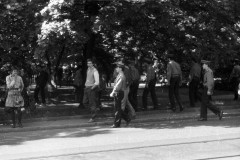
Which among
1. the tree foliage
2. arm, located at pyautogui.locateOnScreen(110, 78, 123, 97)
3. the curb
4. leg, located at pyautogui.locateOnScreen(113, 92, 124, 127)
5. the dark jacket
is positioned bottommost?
the curb

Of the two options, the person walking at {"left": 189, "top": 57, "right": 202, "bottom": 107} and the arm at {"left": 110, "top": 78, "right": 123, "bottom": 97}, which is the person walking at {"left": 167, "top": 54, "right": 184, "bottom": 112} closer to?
the person walking at {"left": 189, "top": 57, "right": 202, "bottom": 107}

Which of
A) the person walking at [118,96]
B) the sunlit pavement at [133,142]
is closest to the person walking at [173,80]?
the sunlit pavement at [133,142]

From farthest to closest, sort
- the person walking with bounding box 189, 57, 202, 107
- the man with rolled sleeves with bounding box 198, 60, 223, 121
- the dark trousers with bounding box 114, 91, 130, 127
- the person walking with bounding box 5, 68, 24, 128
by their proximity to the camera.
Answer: the person walking with bounding box 189, 57, 202, 107 < the man with rolled sleeves with bounding box 198, 60, 223, 121 < the person walking with bounding box 5, 68, 24, 128 < the dark trousers with bounding box 114, 91, 130, 127

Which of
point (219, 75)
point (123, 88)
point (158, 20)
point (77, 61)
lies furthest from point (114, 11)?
point (219, 75)

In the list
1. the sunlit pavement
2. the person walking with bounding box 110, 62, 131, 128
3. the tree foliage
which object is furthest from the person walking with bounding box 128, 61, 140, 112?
the person walking with bounding box 110, 62, 131, 128

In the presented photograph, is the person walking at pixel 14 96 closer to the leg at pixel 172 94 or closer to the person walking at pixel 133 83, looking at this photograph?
the person walking at pixel 133 83

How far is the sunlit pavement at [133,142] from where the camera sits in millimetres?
7508

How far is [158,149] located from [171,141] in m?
0.85

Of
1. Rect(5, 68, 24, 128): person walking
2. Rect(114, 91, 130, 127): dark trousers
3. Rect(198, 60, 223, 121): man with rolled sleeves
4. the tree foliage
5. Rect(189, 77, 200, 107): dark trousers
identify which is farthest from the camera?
Rect(189, 77, 200, 107): dark trousers

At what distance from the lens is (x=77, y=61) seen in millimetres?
23828

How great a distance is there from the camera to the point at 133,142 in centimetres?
870

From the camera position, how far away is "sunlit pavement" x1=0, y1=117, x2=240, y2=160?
7.51m

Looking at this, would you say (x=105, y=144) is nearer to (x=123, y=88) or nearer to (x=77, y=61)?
(x=123, y=88)

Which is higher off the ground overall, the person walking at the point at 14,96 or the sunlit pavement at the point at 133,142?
the person walking at the point at 14,96
